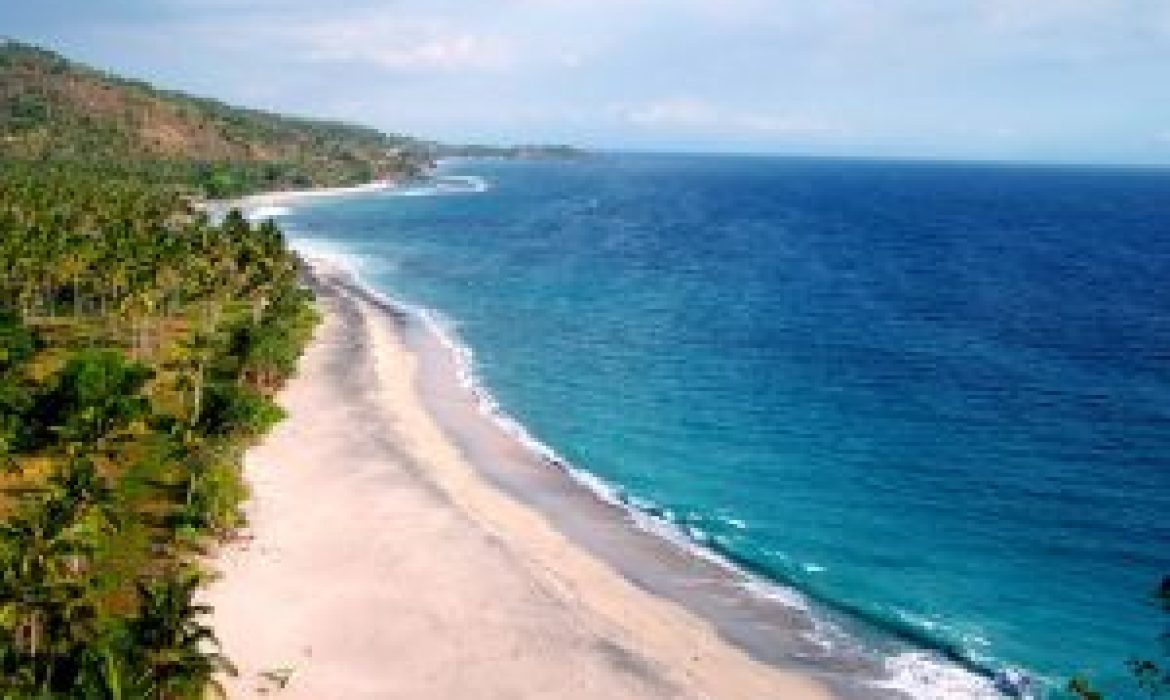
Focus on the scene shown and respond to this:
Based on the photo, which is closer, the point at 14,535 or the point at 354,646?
the point at 14,535

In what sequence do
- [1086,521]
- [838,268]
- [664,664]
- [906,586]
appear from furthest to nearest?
[838,268]
[1086,521]
[906,586]
[664,664]

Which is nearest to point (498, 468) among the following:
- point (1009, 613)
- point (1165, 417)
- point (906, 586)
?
point (906, 586)

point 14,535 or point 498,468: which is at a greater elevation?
point 14,535

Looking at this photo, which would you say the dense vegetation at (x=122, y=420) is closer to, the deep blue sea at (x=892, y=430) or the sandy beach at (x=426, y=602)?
the sandy beach at (x=426, y=602)

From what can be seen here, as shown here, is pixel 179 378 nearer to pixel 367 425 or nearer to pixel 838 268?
pixel 367 425

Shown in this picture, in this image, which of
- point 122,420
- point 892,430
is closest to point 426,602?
point 122,420

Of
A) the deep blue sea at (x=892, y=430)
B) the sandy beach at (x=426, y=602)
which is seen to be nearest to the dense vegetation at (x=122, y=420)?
the sandy beach at (x=426, y=602)
